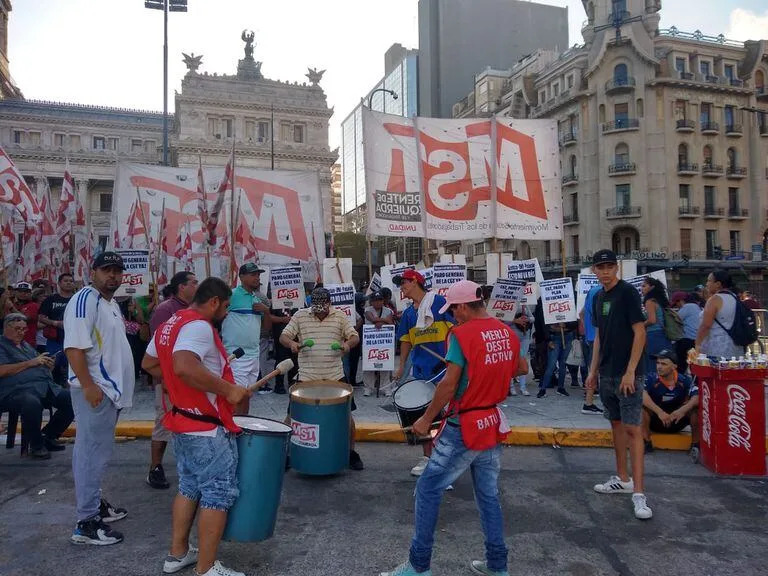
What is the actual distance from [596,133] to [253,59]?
31.9m

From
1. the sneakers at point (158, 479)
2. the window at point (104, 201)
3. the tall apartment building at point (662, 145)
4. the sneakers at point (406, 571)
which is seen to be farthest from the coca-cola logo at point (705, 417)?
the window at point (104, 201)

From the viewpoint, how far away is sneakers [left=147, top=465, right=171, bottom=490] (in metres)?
5.07

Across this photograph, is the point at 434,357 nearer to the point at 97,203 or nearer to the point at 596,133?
the point at 596,133

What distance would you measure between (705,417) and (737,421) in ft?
1.05

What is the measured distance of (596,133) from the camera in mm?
48625

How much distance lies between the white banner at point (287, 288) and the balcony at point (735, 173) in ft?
160

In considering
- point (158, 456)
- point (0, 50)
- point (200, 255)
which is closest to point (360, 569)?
point (158, 456)

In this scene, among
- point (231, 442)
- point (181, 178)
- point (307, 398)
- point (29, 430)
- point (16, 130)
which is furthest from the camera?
point (16, 130)

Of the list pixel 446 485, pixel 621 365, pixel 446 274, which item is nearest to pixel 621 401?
pixel 621 365

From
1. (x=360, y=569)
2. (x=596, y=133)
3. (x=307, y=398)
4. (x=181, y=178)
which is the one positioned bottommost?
(x=360, y=569)

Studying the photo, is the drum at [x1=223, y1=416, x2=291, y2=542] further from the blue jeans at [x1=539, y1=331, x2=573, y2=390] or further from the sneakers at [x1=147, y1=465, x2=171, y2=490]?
the blue jeans at [x1=539, y1=331, x2=573, y2=390]

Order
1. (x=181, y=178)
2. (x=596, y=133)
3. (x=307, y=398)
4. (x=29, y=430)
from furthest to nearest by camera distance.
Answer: (x=596, y=133) → (x=181, y=178) → (x=29, y=430) → (x=307, y=398)

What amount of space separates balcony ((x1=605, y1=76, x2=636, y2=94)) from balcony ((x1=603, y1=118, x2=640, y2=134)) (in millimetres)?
2359

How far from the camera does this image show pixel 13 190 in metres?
9.51
